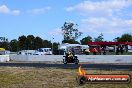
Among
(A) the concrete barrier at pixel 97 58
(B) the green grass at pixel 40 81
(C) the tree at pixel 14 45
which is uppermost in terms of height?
(C) the tree at pixel 14 45

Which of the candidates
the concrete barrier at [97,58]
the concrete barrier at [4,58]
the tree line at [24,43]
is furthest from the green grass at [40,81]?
the tree line at [24,43]

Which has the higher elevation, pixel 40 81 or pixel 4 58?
pixel 4 58

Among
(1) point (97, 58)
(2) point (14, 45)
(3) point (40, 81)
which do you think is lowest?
(3) point (40, 81)

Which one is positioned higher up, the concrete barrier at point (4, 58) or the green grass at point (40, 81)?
the concrete barrier at point (4, 58)

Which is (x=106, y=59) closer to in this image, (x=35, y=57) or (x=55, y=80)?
(x=35, y=57)

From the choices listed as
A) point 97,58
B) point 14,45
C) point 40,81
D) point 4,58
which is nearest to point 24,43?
point 14,45

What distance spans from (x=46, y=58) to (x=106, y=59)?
8.19 m

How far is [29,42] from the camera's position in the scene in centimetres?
14075

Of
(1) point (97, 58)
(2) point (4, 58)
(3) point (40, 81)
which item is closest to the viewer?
(3) point (40, 81)

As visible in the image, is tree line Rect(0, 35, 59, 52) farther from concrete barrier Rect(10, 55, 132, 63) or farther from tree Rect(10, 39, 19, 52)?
concrete barrier Rect(10, 55, 132, 63)

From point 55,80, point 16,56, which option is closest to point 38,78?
point 55,80

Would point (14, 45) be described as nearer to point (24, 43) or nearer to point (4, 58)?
point (24, 43)

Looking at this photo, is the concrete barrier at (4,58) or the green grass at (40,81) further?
the concrete barrier at (4,58)

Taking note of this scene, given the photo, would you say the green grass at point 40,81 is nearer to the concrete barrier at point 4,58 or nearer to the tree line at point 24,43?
the concrete barrier at point 4,58
